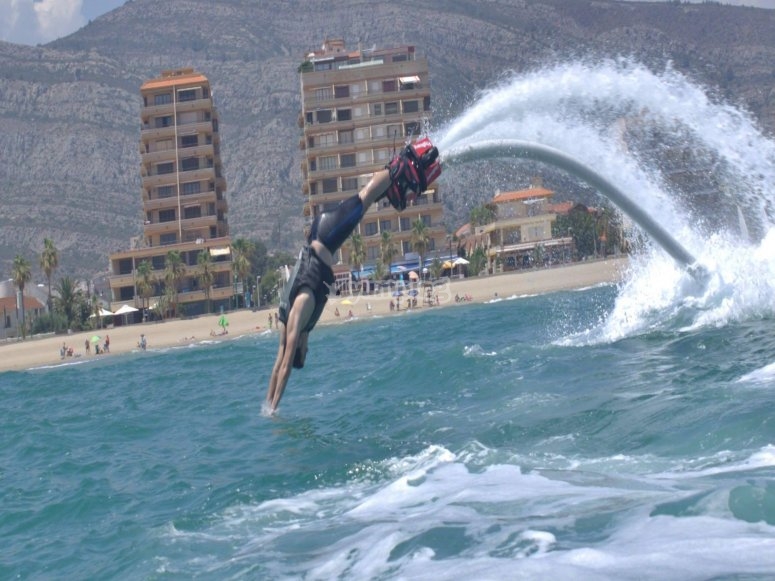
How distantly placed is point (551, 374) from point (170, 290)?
214 feet

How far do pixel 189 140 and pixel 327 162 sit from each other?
Answer: 14223mm

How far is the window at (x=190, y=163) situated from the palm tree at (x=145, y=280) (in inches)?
510

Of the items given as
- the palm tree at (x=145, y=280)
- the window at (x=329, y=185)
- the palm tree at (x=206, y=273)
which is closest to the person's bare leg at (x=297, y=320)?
the palm tree at (x=206, y=273)

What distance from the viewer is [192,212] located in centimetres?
9338

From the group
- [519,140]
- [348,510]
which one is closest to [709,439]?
[348,510]

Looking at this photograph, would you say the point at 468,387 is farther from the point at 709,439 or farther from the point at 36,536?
the point at 36,536

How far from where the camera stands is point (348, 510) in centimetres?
1128

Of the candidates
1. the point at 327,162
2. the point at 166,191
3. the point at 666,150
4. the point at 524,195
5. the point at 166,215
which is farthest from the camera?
the point at 166,191

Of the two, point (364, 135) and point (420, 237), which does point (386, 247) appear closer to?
point (420, 237)

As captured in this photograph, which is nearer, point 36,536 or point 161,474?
point 36,536

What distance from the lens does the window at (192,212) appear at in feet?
306

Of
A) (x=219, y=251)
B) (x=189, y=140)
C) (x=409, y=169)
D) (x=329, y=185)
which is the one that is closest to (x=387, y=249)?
(x=329, y=185)

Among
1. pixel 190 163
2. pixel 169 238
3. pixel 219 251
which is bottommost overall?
pixel 219 251

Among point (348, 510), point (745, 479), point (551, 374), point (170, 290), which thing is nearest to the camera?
point (745, 479)
